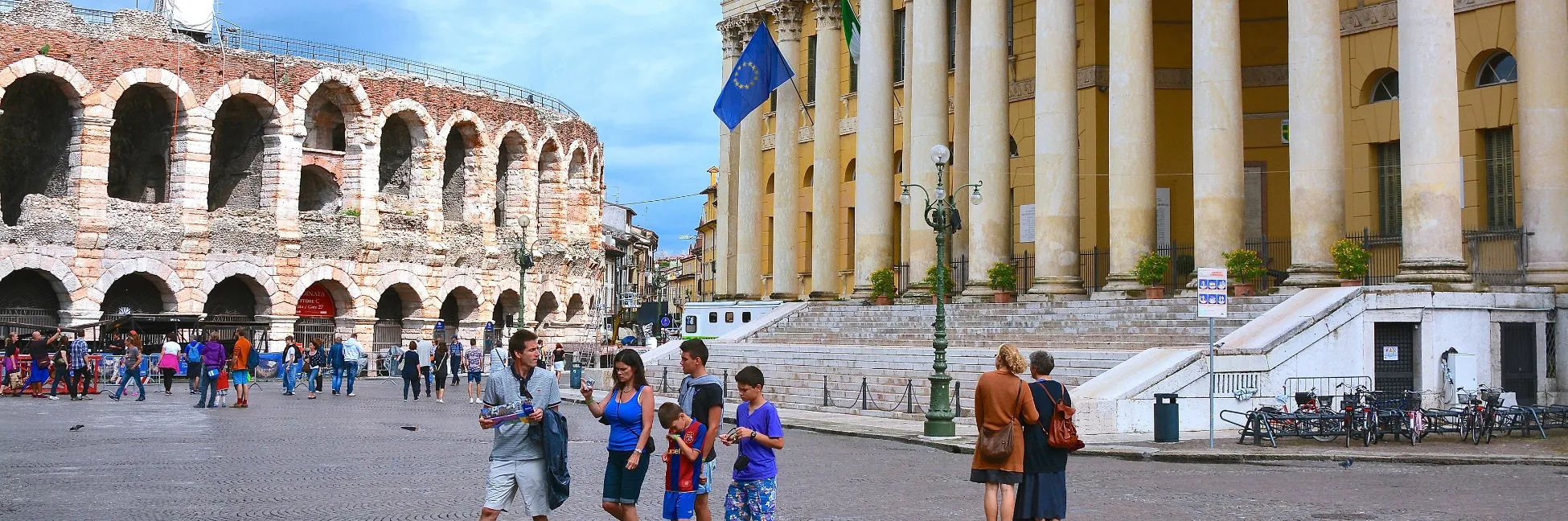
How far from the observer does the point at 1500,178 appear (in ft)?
96.1

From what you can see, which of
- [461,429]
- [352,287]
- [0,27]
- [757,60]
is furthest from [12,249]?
[461,429]

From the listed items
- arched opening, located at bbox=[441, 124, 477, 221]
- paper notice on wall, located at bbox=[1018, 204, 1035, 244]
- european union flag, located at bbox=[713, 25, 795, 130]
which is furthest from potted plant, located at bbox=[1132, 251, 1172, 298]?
arched opening, located at bbox=[441, 124, 477, 221]

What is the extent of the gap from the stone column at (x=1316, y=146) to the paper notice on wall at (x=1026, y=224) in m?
11.9

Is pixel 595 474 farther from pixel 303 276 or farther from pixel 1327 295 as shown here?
pixel 303 276

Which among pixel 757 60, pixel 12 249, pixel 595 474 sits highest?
pixel 757 60

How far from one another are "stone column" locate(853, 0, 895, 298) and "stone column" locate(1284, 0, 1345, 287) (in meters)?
13.2

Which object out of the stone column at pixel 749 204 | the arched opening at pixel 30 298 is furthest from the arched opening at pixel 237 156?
the stone column at pixel 749 204

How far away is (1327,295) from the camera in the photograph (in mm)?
24531

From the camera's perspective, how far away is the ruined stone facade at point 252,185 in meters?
52.2

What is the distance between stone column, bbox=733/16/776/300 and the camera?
4612cm

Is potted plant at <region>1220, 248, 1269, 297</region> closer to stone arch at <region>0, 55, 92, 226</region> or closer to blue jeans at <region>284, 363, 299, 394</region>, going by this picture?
blue jeans at <region>284, 363, 299, 394</region>

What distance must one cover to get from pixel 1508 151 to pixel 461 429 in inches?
833

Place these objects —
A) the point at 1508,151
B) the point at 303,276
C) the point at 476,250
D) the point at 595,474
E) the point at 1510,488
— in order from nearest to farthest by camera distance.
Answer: the point at 1510,488 < the point at 595,474 < the point at 1508,151 < the point at 303,276 < the point at 476,250

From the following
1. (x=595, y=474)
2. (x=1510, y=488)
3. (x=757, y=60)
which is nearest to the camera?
(x=1510, y=488)
